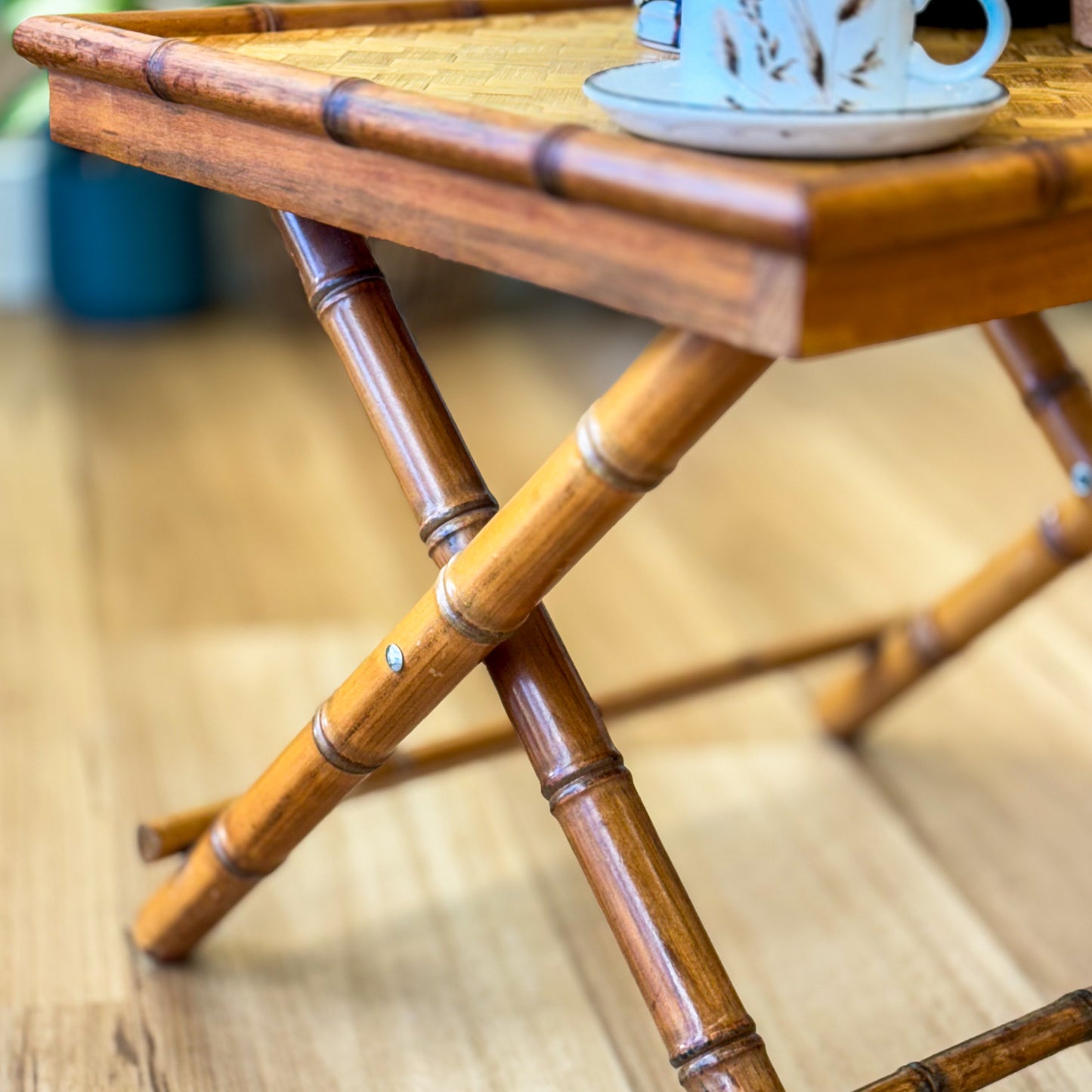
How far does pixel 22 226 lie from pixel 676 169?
2.06 metres

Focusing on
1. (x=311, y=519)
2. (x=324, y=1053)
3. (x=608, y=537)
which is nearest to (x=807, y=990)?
(x=324, y=1053)

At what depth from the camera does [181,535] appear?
157 centimetres

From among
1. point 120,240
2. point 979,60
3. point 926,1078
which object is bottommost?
point 926,1078

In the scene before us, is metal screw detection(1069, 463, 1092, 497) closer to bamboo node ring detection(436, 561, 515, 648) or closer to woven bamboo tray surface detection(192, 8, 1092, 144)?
woven bamboo tray surface detection(192, 8, 1092, 144)

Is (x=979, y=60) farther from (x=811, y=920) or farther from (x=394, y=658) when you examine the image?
(x=811, y=920)

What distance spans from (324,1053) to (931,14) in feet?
2.56

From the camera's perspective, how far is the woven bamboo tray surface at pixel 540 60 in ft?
2.02

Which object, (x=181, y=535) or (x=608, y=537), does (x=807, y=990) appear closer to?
(x=608, y=537)

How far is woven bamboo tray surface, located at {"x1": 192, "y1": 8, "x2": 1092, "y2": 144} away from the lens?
0.61 meters

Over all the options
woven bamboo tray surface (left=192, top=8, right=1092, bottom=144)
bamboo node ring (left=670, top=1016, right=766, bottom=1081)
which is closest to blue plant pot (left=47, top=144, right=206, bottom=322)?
woven bamboo tray surface (left=192, top=8, right=1092, bottom=144)

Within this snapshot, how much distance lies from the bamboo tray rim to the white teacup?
4 centimetres

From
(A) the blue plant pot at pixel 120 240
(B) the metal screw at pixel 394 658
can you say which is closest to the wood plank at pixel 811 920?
(B) the metal screw at pixel 394 658

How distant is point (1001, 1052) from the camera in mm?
693

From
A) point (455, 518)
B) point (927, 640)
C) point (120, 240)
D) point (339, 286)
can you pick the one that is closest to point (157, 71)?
point (339, 286)
